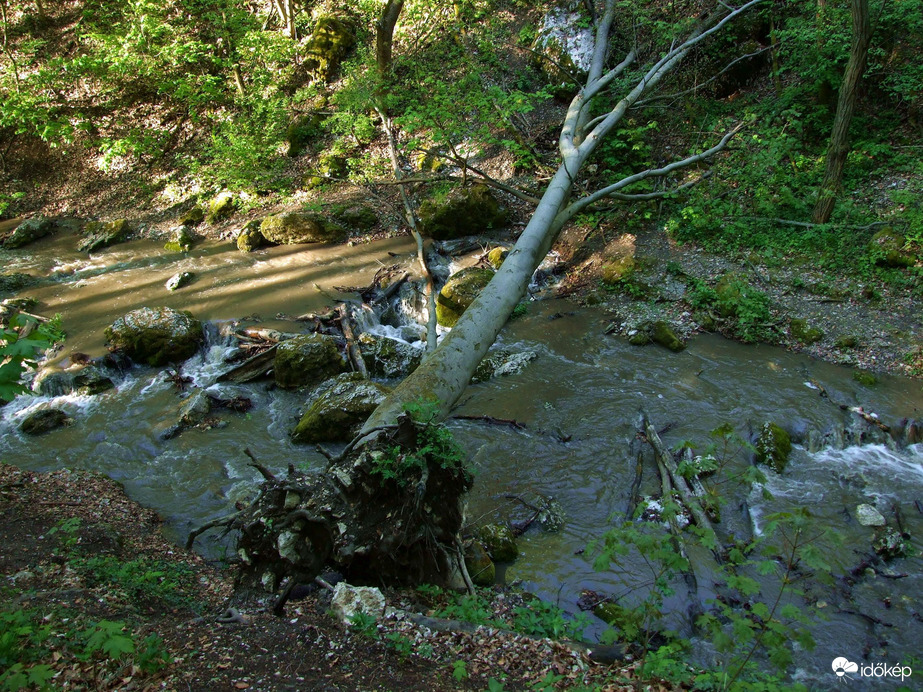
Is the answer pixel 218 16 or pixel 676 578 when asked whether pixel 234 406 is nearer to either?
pixel 676 578

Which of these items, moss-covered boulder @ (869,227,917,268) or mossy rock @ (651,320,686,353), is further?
mossy rock @ (651,320,686,353)

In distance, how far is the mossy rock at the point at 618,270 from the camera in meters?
10.7

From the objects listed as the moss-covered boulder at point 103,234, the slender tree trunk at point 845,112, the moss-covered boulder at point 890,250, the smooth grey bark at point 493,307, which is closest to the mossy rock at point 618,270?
the smooth grey bark at point 493,307

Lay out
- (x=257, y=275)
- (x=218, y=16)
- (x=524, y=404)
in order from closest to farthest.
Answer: (x=524, y=404) < (x=257, y=275) < (x=218, y=16)

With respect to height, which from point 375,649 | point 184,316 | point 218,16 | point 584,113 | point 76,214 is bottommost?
point 375,649

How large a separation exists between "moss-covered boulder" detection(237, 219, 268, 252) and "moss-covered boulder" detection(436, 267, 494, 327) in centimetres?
602

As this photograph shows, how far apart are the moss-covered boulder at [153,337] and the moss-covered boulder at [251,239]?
14.5 feet

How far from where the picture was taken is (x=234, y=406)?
8328 millimetres

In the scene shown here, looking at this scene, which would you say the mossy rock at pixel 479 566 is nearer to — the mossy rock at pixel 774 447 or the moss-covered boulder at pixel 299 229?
the mossy rock at pixel 774 447

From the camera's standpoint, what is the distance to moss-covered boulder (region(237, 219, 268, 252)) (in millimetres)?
13773

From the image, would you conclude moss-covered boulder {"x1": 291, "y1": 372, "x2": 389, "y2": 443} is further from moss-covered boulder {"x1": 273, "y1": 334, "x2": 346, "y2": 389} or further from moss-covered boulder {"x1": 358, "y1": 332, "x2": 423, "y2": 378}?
moss-covered boulder {"x1": 358, "y1": 332, "x2": 423, "y2": 378}

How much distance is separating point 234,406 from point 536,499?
196 inches

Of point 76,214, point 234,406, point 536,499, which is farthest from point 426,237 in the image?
point 76,214

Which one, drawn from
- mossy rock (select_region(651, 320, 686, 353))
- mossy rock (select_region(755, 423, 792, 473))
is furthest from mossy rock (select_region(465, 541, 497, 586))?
mossy rock (select_region(651, 320, 686, 353))
